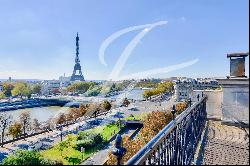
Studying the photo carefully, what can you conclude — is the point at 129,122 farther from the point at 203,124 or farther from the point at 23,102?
the point at 23,102

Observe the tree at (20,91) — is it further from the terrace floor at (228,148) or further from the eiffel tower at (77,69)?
the terrace floor at (228,148)

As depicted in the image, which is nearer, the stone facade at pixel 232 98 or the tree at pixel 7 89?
the stone facade at pixel 232 98

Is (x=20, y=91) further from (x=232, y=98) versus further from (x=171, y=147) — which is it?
(x=232, y=98)

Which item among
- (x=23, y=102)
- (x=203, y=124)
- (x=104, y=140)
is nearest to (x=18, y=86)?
(x=23, y=102)

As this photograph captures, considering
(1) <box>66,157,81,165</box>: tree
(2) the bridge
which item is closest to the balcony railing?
(1) <box>66,157,81,165</box>: tree

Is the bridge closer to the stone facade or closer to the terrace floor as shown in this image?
the terrace floor

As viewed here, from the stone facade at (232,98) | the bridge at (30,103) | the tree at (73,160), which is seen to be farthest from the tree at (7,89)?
the stone facade at (232,98)
